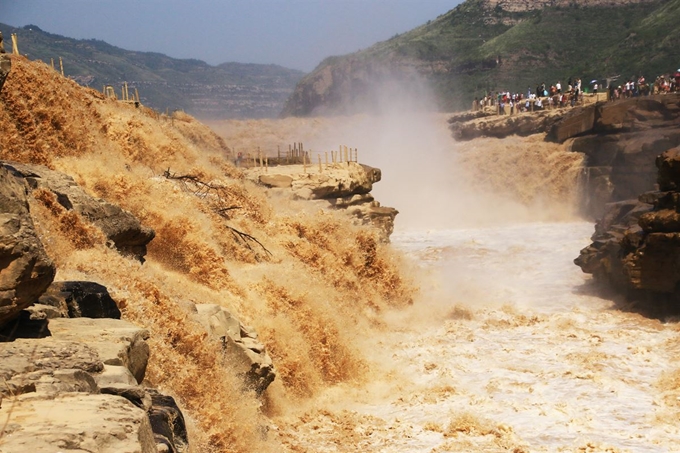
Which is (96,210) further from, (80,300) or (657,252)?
(657,252)

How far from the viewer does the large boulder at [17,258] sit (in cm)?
469

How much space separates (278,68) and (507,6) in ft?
188

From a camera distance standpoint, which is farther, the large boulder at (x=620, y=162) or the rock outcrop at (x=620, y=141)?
the rock outcrop at (x=620, y=141)

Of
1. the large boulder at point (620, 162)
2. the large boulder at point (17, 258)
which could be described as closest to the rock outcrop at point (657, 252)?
the large boulder at point (620, 162)

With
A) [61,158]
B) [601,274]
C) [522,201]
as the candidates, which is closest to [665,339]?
Result: [601,274]

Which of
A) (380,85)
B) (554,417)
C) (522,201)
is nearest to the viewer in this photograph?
(554,417)

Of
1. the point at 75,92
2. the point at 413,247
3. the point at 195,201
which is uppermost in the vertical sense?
the point at 75,92

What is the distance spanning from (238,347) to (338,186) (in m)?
12.3

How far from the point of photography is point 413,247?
25.2m

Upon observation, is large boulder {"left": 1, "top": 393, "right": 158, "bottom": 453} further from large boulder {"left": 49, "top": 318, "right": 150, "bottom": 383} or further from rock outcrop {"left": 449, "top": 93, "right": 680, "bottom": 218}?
Result: rock outcrop {"left": 449, "top": 93, "right": 680, "bottom": 218}

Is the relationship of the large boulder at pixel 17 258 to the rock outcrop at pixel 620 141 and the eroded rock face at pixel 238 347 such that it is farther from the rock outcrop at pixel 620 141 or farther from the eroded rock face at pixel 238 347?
the rock outcrop at pixel 620 141

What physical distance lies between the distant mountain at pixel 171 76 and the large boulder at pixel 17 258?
35881mm

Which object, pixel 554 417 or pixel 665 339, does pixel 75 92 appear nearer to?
pixel 554 417

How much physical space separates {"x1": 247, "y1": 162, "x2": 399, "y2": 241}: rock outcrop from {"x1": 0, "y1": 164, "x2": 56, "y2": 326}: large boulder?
49.1 ft
